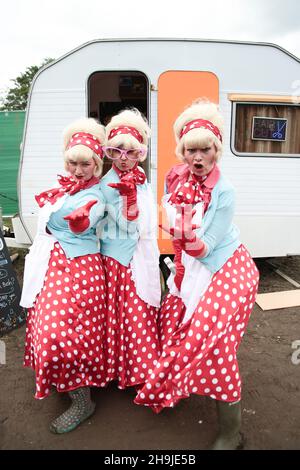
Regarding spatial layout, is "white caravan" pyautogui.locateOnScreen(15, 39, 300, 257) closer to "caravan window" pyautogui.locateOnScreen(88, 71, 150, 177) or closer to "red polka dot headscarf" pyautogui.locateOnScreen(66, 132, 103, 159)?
"caravan window" pyautogui.locateOnScreen(88, 71, 150, 177)

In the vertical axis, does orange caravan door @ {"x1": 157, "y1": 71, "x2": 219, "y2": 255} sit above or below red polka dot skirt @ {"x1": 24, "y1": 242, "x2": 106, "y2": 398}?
above

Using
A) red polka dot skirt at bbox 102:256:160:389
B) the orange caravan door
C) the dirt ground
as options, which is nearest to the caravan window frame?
the orange caravan door

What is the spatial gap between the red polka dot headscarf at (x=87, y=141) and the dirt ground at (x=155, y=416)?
1635mm

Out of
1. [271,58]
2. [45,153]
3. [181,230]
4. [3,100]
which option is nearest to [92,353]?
[181,230]

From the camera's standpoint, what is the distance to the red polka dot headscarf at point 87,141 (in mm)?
2334

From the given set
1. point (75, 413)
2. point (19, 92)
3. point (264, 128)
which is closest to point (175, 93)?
point (264, 128)

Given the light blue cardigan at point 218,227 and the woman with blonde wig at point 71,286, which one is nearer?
the light blue cardigan at point 218,227

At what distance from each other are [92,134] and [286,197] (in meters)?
3.13

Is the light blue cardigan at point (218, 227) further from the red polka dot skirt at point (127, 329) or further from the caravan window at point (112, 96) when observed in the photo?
the caravan window at point (112, 96)

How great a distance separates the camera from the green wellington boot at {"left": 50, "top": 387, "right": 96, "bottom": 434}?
2389 mm

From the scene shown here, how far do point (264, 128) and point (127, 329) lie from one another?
3257 mm

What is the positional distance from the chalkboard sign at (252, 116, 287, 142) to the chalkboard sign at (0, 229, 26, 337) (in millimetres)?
3059

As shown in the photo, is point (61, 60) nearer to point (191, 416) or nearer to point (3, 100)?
point (191, 416)

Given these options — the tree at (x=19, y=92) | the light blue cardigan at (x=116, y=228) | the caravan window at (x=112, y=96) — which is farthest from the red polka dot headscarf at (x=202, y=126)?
the tree at (x=19, y=92)
